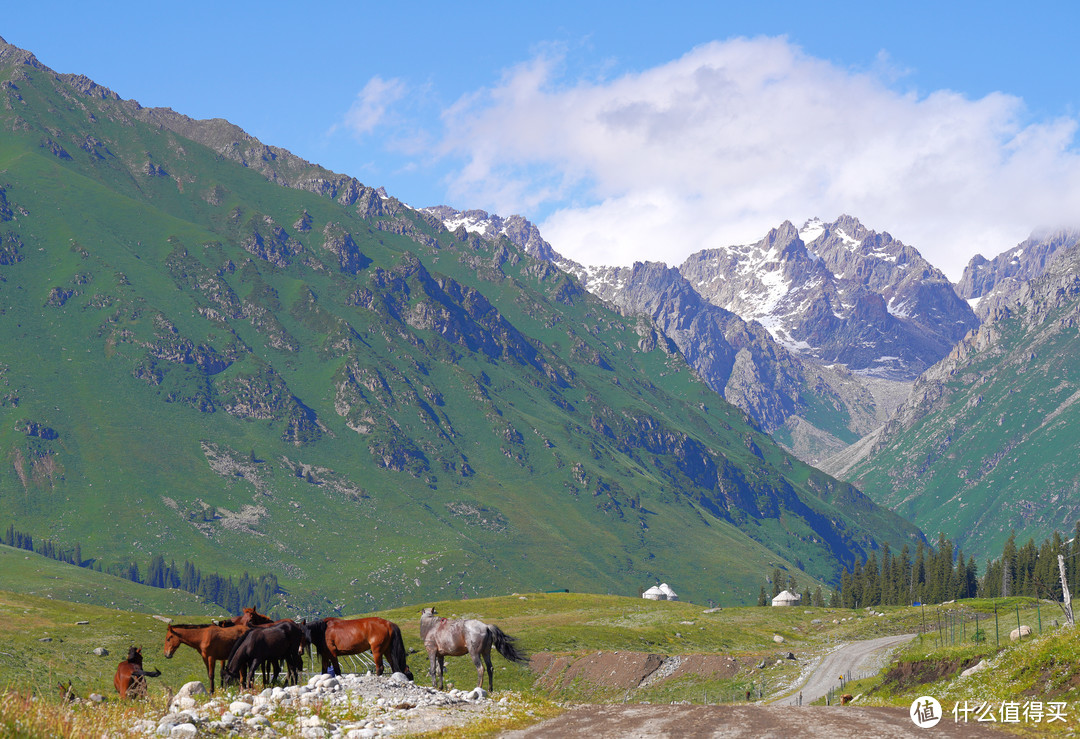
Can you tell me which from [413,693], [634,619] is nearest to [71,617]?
[634,619]

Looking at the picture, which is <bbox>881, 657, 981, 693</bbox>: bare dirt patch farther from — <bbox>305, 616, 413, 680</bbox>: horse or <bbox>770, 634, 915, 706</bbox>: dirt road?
<bbox>305, 616, 413, 680</bbox>: horse

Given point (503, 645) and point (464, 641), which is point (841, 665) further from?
point (464, 641)

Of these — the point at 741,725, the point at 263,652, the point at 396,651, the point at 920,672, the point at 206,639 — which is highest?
the point at 206,639

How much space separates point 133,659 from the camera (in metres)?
44.2

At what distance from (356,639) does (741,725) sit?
20697 mm

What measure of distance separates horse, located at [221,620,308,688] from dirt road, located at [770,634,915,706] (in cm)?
4743

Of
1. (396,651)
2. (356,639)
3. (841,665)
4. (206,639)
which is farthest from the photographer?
(841,665)

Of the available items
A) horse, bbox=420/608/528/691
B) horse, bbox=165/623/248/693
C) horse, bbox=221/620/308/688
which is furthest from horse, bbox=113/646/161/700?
horse, bbox=420/608/528/691

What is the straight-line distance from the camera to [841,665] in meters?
106

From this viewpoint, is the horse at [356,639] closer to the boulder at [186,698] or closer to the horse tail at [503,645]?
the horse tail at [503,645]

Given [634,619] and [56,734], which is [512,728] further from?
[634,619]

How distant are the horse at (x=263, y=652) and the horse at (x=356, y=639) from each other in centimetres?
90

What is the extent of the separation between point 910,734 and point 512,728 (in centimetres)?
1395

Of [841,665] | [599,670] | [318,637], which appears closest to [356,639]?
[318,637]
